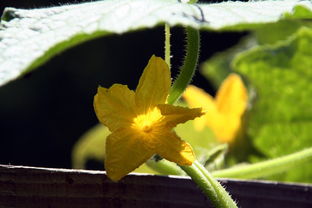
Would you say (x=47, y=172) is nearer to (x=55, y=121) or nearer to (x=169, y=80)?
(x=169, y=80)

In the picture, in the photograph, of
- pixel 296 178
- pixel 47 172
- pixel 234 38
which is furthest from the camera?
pixel 234 38

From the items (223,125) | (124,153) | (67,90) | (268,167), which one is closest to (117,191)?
(124,153)

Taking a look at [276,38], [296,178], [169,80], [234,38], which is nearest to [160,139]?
[169,80]

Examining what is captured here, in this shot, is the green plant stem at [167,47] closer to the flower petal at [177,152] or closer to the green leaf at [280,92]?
the flower petal at [177,152]

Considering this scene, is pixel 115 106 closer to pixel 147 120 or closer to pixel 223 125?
pixel 147 120

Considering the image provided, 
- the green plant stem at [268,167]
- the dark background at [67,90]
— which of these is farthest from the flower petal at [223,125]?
the dark background at [67,90]

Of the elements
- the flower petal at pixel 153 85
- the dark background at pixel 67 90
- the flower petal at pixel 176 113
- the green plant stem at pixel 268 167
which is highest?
the flower petal at pixel 153 85

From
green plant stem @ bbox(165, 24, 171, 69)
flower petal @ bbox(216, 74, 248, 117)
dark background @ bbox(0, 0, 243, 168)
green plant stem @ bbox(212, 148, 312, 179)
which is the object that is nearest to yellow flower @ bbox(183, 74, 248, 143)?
flower petal @ bbox(216, 74, 248, 117)
